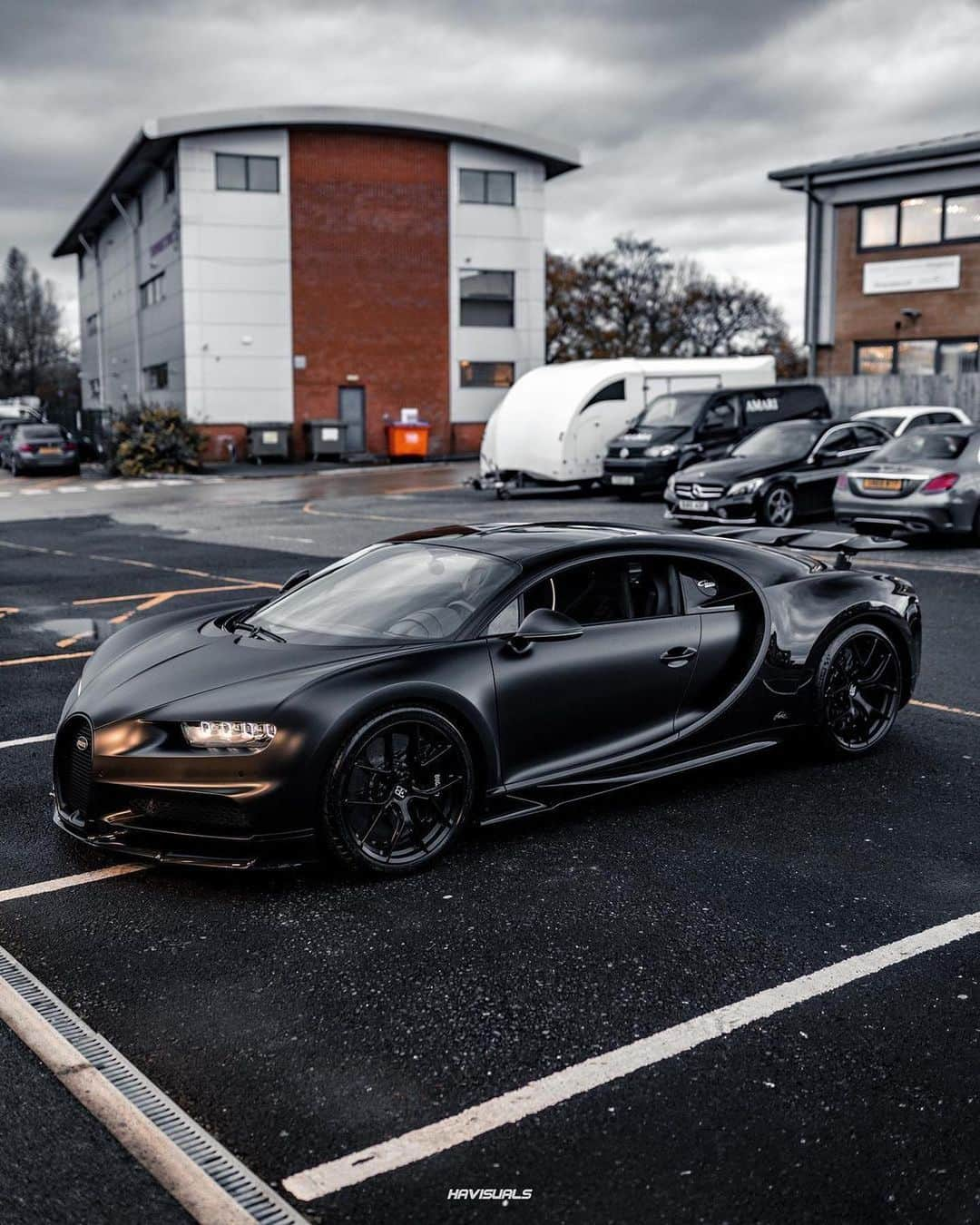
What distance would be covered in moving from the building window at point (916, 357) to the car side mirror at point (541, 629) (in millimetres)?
29321

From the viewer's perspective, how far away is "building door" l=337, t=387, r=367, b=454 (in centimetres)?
4431

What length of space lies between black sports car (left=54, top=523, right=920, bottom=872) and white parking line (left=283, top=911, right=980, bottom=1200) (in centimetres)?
154

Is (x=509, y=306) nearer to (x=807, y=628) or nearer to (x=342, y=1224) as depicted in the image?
(x=807, y=628)

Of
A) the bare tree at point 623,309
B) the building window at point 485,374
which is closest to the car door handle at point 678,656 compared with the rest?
the building window at point 485,374

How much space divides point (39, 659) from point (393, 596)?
15.2ft

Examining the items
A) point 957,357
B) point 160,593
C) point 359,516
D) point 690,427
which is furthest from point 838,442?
point 957,357

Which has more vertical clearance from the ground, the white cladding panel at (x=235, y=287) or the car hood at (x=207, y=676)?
the white cladding panel at (x=235, y=287)

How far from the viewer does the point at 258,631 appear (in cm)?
583

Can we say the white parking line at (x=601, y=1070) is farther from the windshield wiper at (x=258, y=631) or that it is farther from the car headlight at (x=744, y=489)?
the car headlight at (x=744, y=489)

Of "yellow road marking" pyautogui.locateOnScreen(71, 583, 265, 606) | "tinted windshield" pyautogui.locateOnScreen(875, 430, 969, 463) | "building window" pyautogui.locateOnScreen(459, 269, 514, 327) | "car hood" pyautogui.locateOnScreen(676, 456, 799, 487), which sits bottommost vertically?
"yellow road marking" pyautogui.locateOnScreen(71, 583, 265, 606)

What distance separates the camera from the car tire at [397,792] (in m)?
4.89

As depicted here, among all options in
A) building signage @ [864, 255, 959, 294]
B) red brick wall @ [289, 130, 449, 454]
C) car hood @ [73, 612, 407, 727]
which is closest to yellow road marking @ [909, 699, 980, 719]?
car hood @ [73, 612, 407, 727]

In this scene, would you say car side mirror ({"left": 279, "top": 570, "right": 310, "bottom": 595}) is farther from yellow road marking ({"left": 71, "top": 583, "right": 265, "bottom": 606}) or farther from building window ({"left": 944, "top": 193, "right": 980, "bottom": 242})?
building window ({"left": 944, "top": 193, "right": 980, "bottom": 242})

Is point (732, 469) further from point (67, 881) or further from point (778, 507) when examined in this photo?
point (67, 881)
